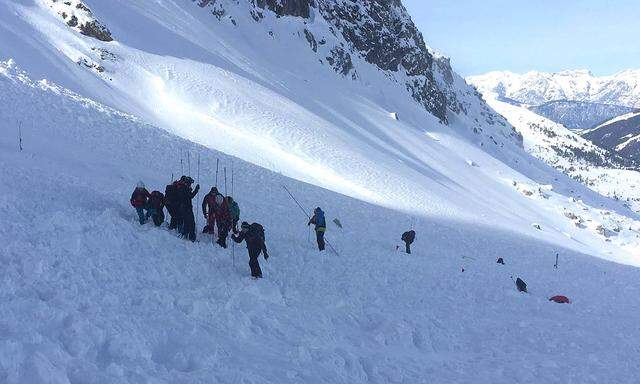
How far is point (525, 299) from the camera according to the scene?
1430 centimetres

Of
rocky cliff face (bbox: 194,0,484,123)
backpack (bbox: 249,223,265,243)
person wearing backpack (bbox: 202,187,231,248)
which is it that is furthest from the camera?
rocky cliff face (bbox: 194,0,484,123)

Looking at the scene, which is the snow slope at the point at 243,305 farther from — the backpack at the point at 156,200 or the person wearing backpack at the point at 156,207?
the backpack at the point at 156,200

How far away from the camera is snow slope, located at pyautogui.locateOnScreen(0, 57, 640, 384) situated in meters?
6.43

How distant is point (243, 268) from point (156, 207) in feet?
8.98

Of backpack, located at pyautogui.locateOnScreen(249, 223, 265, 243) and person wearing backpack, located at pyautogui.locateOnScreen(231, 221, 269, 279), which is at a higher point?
backpack, located at pyautogui.locateOnScreen(249, 223, 265, 243)

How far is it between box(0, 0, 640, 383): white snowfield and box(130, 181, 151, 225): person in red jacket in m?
0.35

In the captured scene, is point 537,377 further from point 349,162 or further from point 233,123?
point 233,123

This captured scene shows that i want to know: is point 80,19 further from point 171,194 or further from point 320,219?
point 171,194

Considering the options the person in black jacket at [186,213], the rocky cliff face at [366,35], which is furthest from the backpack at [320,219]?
the rocky cliff face at [366,35]

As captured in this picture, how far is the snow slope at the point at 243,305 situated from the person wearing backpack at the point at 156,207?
21.5 inches

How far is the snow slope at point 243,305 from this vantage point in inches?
253

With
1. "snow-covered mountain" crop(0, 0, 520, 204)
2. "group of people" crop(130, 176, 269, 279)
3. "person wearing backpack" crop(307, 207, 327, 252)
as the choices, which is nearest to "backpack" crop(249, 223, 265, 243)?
"group of people" crop(130, 176, 269, 279)

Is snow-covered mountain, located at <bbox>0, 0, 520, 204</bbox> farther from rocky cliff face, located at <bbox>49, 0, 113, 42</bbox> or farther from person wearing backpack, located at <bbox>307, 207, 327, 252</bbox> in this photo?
person wearing backpack, located at <bbox>307, 207, 327, 252</bbox>

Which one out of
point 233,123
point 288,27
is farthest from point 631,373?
point 288,27
